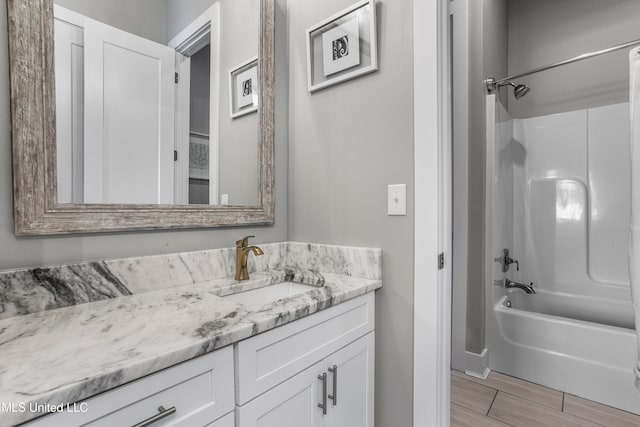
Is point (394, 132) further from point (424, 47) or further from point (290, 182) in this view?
point (290, 182)

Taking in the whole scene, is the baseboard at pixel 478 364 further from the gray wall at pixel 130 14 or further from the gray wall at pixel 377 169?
the gray wall at pixel 130 14

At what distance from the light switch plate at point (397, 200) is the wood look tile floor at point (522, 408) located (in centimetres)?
118

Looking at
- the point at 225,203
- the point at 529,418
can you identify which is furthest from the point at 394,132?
the point at 529,418

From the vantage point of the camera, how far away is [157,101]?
1118mm

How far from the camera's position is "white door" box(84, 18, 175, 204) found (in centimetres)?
98

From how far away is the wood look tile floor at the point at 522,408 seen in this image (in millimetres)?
1573

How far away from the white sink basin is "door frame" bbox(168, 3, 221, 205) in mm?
397

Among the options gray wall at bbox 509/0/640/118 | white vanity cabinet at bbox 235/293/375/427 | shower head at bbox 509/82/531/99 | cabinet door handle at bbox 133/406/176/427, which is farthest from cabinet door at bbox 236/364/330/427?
gray wall at bbox 509/0/640/118

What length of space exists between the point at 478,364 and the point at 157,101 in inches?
89.6

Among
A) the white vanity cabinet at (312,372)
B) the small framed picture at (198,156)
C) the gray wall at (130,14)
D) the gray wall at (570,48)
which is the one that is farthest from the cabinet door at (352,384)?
the gray wall at (570,48)

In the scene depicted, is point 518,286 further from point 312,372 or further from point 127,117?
point 127,117

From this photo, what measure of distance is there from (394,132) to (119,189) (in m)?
0.98

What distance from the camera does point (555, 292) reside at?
96.2 inches

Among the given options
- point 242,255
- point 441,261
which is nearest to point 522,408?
point 441,261
